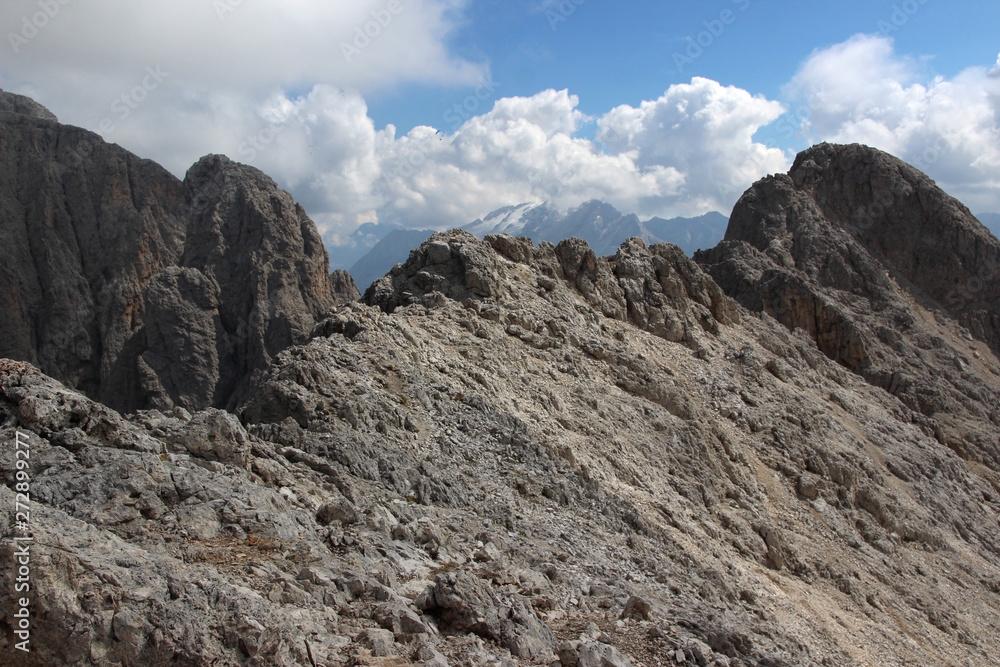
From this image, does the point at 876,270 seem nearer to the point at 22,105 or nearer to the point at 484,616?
the point at 484,616

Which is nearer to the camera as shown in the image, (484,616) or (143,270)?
(484,616)

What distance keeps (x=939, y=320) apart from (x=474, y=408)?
185 feet

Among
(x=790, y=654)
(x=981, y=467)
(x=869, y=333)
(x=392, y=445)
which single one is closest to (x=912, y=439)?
(x=981, y=467)

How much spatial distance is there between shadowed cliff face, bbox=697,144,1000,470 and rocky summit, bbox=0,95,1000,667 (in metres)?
0.30

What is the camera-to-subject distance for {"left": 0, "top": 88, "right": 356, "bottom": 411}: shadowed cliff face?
83.6 metres

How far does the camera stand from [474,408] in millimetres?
22438

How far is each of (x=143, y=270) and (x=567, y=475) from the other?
91679 mm

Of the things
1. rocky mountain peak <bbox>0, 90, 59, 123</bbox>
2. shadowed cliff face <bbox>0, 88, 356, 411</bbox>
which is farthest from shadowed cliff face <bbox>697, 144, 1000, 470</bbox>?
rocky mountain peak <bbox>0, 90, 59, 123</bbox>

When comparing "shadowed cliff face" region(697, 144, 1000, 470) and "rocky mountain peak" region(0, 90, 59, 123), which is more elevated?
"rocky mountain peak" region(0, 90, 59, 123)

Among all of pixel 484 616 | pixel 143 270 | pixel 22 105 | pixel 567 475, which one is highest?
pixel 22 105

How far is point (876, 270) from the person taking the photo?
59.7 meters

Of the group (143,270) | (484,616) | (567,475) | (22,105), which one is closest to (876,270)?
(567,475)

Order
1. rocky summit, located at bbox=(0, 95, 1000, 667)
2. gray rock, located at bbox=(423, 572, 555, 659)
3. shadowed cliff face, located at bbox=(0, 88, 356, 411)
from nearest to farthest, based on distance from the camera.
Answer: rocky summit, located at bbox=(0, 95, 1000, 667) → gray rock, located at bbox=(423, 572, 555, 659) → shadowed cliff face, located at bbox=(0, 88, 356, 411)

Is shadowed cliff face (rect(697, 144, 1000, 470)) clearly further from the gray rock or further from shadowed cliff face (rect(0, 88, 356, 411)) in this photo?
shadowed cliff face (rect(0, 88, 356, 411))
